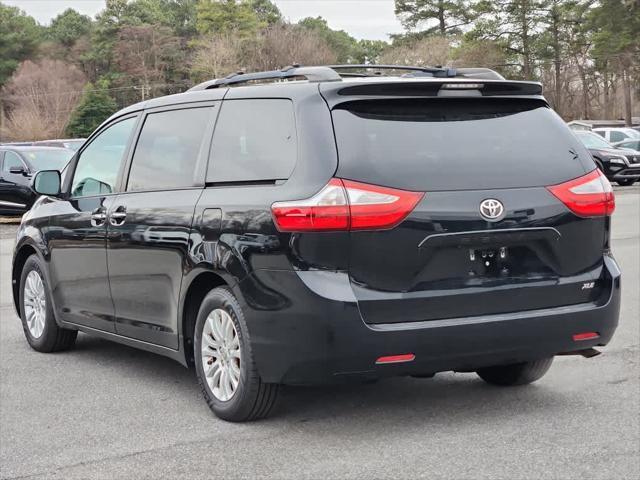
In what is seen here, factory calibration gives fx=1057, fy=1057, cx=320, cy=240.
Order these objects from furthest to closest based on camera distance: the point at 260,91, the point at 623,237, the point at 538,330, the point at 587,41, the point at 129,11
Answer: the point at 129,11, the point at 587,41, the point at 623,237, the point at 260,91, the point at 538,330

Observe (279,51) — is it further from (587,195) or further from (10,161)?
(587,195)

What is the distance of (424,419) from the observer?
5457 millimetres

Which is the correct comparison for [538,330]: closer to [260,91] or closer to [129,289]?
[260,91]

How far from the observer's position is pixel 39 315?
7.72 meters

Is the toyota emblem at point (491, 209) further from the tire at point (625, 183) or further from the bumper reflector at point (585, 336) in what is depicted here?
the tire at point (625, 183)

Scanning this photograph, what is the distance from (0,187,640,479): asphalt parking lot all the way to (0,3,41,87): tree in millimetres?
109889

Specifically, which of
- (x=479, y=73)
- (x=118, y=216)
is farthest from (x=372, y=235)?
(x=118, y=216)

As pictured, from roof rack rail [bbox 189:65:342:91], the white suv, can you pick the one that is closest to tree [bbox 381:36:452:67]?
the white suv

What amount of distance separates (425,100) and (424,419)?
5.36ft

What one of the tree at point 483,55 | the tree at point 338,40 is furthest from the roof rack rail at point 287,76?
the tree at point 338,40

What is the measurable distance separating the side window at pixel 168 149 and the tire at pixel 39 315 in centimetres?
155

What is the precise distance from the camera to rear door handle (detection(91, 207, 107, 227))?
6.60 meters

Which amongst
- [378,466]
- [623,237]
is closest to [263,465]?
[378,466]

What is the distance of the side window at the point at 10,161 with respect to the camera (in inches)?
899
